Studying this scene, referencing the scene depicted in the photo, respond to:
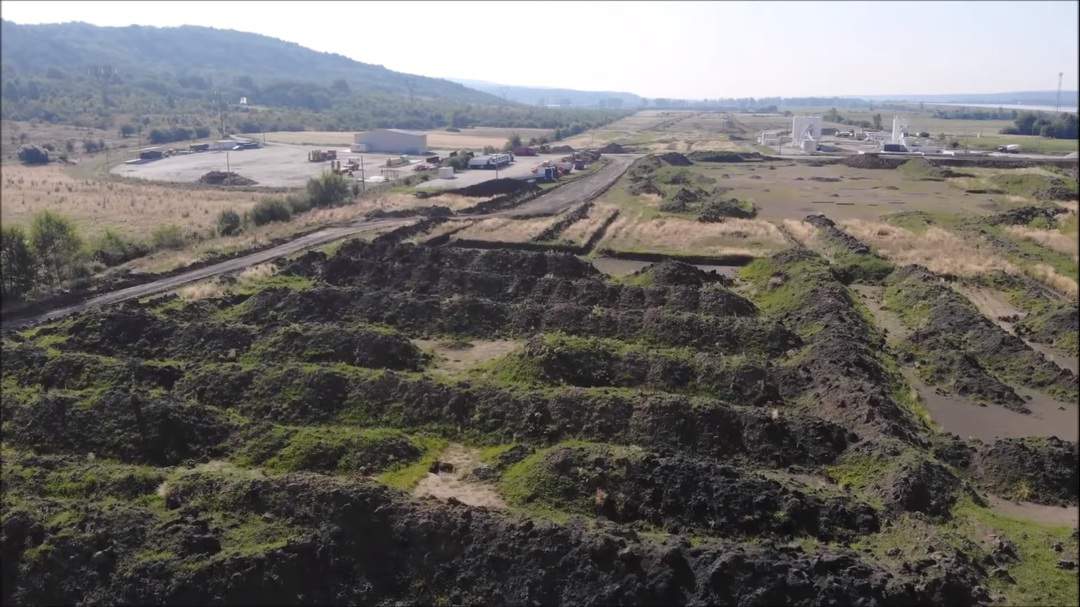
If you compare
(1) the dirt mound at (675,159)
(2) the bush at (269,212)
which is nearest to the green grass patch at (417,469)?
(2) the bush at (269,212)

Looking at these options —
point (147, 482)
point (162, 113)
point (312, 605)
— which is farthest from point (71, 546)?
point (162, 113)

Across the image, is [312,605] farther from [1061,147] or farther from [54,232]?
[1061,147]

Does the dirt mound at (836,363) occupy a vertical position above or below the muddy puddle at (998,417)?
above

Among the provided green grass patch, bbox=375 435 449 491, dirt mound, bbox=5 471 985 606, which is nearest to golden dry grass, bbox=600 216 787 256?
green grass patch, bbox=375 435 449 491

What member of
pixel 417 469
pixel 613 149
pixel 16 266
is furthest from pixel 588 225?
pixel 613 149

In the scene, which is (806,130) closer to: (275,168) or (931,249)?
(931,249)

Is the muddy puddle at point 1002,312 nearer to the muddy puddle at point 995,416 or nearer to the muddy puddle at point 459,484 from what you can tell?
the muddy puddle at point 995,416

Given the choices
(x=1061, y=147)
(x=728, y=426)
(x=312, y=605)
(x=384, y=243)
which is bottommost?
(x=312, y=605)
